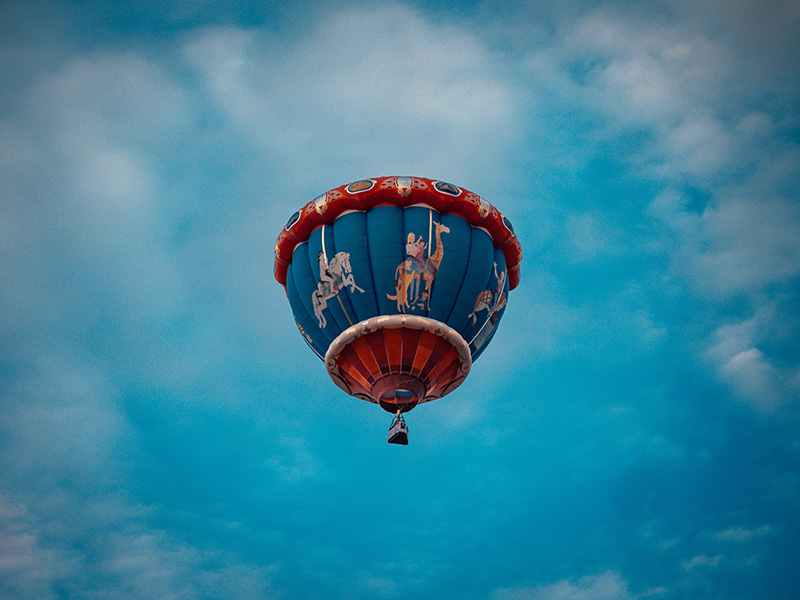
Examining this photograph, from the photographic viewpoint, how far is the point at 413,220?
68.2 feet

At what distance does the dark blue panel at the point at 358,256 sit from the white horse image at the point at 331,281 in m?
0.15

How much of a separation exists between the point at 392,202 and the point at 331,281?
311 cm

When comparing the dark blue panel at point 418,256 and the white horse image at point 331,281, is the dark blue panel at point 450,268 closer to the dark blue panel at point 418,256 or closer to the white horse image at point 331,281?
the dark blue panel at point 418,256

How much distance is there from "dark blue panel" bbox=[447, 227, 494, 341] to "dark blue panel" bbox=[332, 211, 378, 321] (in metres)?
2.50

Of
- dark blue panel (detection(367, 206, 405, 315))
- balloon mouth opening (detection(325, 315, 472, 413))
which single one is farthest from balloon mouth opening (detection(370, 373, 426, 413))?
dark blue panel (detection(367, 206, 405, 315))

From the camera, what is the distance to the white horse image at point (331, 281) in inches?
804

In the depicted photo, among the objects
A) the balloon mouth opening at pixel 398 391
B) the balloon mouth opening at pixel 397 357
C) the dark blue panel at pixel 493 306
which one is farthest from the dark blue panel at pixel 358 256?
the dark blue panel at pixel 493 306

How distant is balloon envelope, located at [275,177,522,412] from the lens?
1994 cm

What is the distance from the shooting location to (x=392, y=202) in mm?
21094

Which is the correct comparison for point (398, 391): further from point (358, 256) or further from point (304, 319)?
point (358, 256)

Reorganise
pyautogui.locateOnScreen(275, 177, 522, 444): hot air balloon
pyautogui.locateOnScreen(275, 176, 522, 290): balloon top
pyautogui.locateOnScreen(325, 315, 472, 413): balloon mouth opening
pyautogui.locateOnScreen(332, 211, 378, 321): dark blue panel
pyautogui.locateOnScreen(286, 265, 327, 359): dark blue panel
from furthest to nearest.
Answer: pyautogui.locateOnScreen(286, 265, 327, 359): dark blue panel → pyautogui.locateOnScreen(275, 176, 522, 290): balloon top → pyautogui.locateOnScreen(332, 211, 378, 321): dark blue panel → pyautogui.locateOnScreen(275, 177, 522, 444): hot air balloon → pyautogui.locateOnScreen(325, 315, 472, 413): balloon mouth opening

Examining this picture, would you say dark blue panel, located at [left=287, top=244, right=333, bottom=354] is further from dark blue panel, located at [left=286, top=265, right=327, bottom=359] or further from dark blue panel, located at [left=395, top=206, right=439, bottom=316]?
dark blue panel, located at [left=395, top=206, right=439, bottom=316]

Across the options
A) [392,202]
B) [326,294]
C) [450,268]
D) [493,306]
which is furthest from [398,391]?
[392,202]

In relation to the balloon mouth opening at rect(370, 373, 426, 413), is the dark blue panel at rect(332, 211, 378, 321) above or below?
above
